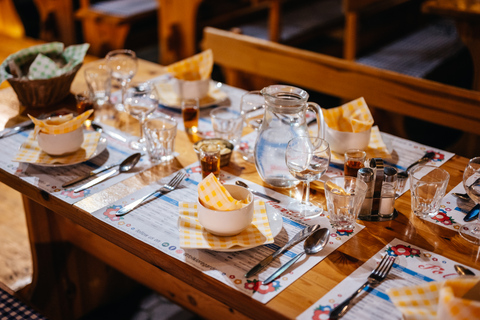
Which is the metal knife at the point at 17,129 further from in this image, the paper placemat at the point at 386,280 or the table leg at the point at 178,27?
the table leg at the point at 178,27

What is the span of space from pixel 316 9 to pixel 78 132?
2.76 m

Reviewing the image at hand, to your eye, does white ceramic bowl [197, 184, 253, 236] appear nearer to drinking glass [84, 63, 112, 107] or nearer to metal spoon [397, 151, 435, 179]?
metal spoon [397, 151, 435, 179]

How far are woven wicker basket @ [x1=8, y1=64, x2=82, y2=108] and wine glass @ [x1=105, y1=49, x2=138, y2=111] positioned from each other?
0.17 m

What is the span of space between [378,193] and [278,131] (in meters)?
0.29

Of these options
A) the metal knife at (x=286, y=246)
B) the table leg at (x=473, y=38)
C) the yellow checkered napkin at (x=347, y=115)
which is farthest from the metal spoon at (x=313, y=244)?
the table leg at (x=473, y=38)

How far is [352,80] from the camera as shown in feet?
7.62

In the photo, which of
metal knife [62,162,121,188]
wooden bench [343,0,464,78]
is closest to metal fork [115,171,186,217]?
metal knife [62,162,121,188]

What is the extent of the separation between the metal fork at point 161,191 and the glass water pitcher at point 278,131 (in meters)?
0.21

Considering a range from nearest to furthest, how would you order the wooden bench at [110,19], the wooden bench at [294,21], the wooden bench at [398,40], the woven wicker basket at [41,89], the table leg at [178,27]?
the woven wicker basket at [41,89], the wooden bench at [398,40], the wooden bench at [294,21], the table leg at [178,27], the wooden bench at [110,19]

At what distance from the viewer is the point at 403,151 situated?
1542 mm

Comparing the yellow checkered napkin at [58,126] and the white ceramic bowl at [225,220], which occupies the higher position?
the yellow checkered napkin at [58,126]

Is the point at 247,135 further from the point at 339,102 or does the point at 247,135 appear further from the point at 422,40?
the point at 422,40

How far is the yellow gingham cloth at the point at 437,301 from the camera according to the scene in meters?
0.82

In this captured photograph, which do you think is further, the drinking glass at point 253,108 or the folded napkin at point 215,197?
the drinking glass at point 253,108
